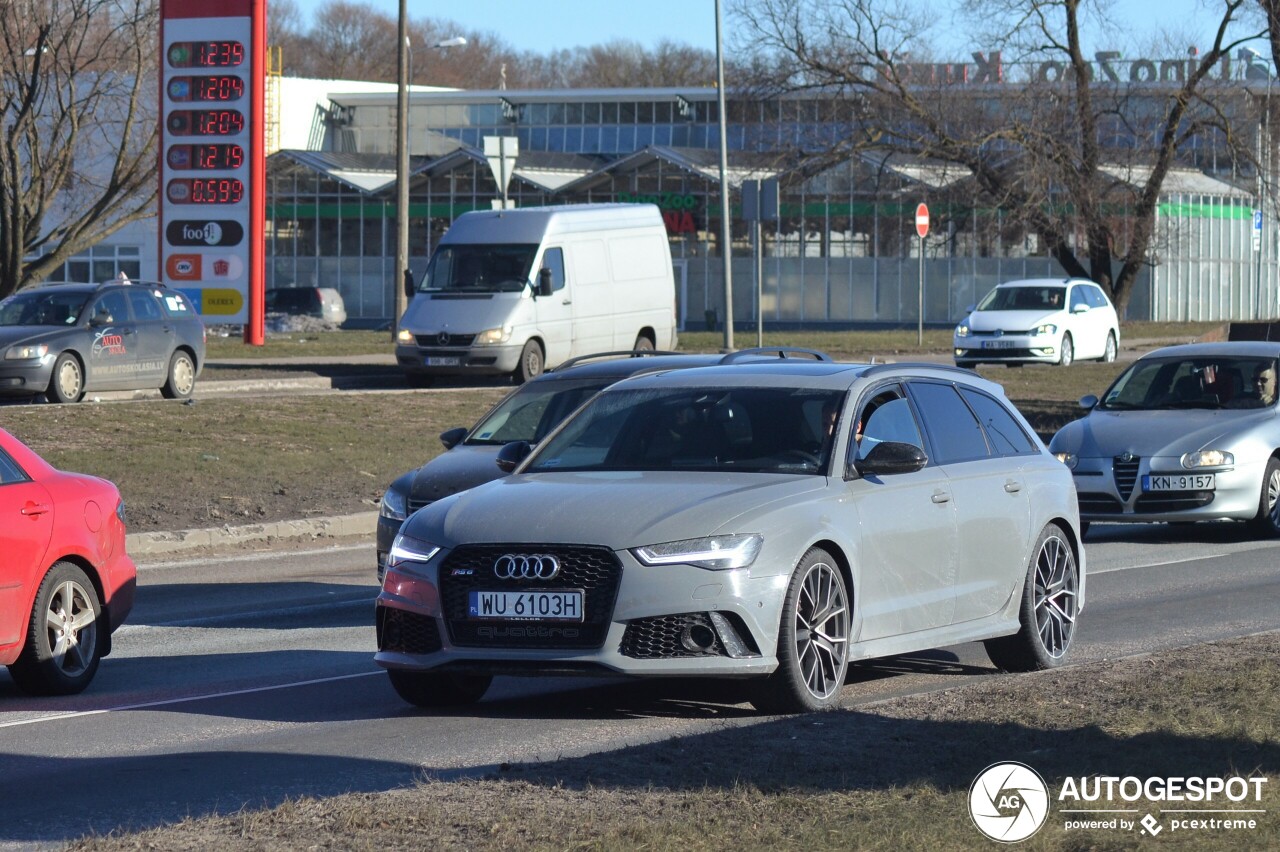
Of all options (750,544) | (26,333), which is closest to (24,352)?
(26,333)

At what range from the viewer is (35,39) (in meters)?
38.0

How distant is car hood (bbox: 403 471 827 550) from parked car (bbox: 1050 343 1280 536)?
8018 mm

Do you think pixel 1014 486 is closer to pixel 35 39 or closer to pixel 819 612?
pixel 819 612

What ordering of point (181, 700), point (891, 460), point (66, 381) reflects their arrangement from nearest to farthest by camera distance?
point (891, 460) → point (181, 700) → point (66, 381)

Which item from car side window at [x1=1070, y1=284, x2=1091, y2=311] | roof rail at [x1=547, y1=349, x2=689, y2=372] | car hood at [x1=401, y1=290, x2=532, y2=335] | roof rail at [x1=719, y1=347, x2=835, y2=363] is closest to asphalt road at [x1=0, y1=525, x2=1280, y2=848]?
roof rail at [x1=547, y1=349, x2=689, y2=372]

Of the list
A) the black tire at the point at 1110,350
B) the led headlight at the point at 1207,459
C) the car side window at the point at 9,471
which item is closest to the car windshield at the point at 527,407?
the car side window at the point at 9,471

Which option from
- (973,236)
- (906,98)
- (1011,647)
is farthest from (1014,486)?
(973,236)

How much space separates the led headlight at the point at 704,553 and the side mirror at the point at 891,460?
96 centimetres

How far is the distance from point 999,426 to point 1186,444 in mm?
6428

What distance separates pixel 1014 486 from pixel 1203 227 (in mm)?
56670

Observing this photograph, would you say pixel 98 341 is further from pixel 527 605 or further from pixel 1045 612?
pixel 527 605

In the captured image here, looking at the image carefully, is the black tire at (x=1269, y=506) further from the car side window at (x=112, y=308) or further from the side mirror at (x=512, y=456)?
the car side window at (x=112, y=308)

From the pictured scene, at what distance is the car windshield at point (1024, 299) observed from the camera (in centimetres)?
3797

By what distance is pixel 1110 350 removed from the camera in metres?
39.2
